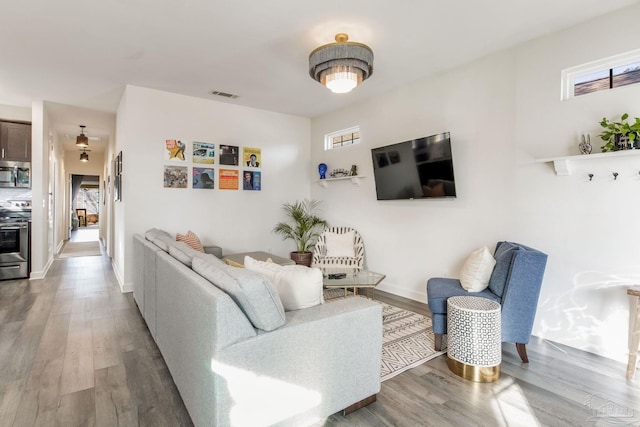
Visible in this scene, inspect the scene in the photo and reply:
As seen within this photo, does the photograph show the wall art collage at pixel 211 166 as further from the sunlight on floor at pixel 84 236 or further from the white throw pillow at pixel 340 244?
the sunlight on floor at pixel 84 236

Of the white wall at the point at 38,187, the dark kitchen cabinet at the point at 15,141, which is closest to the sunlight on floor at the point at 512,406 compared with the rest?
the white wall at the point at 38,187

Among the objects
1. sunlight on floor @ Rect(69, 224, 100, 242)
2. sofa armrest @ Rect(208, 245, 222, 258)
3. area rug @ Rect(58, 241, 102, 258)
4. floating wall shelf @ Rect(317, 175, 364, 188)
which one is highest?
floating wall shelf @ Rect(317, 175, 364, 188)

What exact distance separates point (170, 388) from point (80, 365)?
88 cm

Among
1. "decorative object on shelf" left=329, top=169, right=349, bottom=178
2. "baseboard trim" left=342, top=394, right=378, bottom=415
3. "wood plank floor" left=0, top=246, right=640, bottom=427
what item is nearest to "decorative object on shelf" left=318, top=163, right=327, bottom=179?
"decorative object on shelf" left=329, top=169, right=349, bottom=178

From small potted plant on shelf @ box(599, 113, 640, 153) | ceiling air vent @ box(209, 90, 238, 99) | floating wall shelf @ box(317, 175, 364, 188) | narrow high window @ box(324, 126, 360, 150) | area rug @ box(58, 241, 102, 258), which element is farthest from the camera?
area rug @ box(58, 241, 102, 258)

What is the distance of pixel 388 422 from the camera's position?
181 centimetres

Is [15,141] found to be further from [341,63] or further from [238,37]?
[341,63]

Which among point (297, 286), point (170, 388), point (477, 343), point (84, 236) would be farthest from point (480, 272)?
point (84, 236)

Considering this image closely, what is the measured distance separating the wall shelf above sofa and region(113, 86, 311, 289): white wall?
3926mm

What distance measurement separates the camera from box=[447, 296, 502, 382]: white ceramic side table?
7.36 feet

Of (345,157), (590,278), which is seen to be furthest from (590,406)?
(345,157)

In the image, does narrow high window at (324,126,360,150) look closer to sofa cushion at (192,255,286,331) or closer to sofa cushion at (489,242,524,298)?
sofa cushion at (489,242,524,298)

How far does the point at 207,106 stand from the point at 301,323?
4.29m

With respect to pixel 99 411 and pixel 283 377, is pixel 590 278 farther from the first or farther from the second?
pixel 99 411
